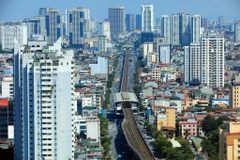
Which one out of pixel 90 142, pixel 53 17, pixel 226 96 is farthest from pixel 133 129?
pixel 53 17

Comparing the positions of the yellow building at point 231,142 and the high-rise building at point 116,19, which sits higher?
the high-rise building at point 116,19

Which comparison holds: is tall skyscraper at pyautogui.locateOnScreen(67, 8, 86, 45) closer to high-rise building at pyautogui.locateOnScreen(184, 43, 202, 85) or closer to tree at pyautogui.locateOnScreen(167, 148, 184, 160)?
high-rise building at pyautogui.locateOnScreen(184, 43, 202, 85)

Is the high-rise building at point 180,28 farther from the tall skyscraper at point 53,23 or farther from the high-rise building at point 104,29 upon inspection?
the high-rise building at point 104,29

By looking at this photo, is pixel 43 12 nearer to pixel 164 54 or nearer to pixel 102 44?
pixel 102 44

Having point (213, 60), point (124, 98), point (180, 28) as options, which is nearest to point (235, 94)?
point (124, 98)

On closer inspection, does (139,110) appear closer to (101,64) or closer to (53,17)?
(101,64)

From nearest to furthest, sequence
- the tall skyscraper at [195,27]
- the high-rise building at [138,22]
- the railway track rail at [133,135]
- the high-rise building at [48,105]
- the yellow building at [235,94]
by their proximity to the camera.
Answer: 1. the high-rise building at [48,105]
2. the railway track rail at [133,135]
3. the yellow building at [235,94]
4. the tall skyscraper at [195,27]
5. the high-rise building at [138,22]

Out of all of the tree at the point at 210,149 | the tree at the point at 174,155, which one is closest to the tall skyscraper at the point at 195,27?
the tree at the point at 210,149
